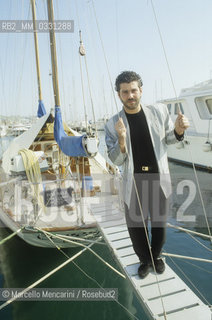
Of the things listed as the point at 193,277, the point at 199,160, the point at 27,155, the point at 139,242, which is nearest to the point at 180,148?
the point at 199,160

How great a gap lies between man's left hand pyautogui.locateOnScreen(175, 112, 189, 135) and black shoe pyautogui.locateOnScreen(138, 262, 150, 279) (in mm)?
1373

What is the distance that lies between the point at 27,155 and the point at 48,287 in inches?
100

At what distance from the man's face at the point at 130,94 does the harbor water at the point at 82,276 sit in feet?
6.20

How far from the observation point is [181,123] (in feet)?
6.47

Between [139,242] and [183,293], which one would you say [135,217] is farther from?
[183,293]

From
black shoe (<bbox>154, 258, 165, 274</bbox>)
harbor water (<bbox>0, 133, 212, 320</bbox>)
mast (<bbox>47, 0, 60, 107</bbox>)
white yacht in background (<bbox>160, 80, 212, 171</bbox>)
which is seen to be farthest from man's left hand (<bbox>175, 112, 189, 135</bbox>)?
white yacht in background (<bbox>160, 80, 212, 171</bbox>)

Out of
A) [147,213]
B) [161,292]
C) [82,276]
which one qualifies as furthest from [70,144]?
[82,276]

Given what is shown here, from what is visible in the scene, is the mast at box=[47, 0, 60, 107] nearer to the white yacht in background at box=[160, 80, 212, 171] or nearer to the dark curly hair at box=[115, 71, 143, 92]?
the dark curly hair at box=[115, 71, 143, 92]

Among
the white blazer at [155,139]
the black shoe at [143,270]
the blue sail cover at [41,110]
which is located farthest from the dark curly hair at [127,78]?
the blue sail cover at [41,110]

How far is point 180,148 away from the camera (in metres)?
15.1

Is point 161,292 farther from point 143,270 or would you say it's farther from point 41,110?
point 41,110

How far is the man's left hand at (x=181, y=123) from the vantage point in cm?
196

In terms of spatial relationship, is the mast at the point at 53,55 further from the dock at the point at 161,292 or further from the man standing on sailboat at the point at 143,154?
the dock at the point at 161,292

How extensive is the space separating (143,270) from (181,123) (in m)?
1.49
